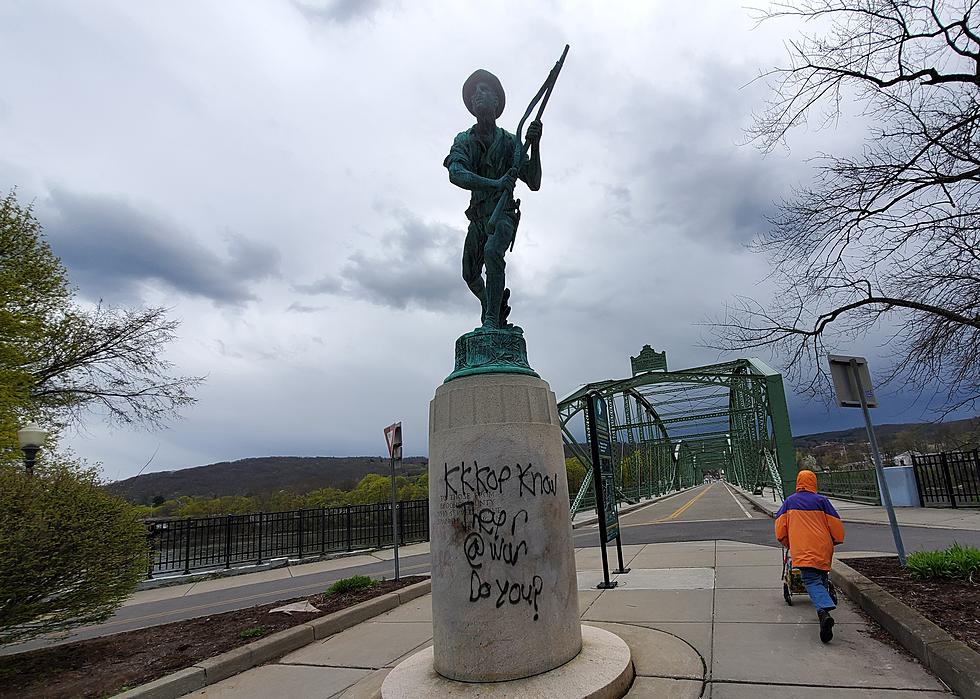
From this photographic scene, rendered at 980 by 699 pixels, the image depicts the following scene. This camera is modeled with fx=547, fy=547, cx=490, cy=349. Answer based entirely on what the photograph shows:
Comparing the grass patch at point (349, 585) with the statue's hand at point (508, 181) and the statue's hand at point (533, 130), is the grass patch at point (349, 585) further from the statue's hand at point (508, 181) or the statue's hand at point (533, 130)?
the statue's hand at point (533, 130)

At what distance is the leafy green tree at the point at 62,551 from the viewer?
16.1 ft

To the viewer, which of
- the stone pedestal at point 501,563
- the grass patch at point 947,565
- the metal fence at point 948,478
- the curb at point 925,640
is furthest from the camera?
the metal fence at point 948,478

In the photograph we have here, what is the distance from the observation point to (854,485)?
20062 mm

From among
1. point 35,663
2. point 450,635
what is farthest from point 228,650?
point 450,635

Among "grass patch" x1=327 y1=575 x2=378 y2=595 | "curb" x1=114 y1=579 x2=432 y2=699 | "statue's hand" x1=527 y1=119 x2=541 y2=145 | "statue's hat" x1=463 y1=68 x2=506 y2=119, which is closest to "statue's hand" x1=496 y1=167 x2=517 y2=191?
"statue's hand" x1=527 y1=119 x2=541 y2=145

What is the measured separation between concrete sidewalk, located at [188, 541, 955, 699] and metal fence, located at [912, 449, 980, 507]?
1050 centimetres

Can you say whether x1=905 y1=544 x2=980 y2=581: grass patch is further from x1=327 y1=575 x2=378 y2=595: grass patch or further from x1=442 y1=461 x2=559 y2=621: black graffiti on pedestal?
x1=327 y1=575 x2=378 y2=595: grass patch

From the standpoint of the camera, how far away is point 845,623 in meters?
4.77

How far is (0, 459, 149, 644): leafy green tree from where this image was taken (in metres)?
4.92

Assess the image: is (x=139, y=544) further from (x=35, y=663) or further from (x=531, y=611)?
(x=531, y=611)

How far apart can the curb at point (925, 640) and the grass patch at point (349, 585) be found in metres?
6.24

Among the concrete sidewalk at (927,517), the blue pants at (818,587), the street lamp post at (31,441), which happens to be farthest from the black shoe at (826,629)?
the street lamp post at (31,441)

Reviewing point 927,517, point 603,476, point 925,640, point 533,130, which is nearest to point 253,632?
point 603,476

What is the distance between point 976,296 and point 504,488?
374 inches
